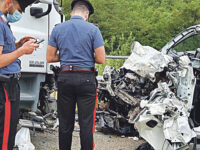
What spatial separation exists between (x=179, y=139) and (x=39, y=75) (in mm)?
1972

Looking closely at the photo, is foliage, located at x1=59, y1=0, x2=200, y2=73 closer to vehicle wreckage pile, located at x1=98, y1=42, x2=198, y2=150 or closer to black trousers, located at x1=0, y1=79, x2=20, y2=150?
vehicle wreckage pile, located at x1=98, y1=42, x2=198, y2=150

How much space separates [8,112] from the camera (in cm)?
262

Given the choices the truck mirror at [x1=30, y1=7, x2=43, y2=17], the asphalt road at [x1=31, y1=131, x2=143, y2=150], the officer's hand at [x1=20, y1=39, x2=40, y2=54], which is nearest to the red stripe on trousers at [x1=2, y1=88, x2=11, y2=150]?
the officer's hand at [x1=20, y1=39, x2=40, y2=54]

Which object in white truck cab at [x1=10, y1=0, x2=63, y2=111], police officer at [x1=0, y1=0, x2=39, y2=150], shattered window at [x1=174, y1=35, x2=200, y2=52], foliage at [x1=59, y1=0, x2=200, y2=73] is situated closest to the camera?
police officer at [x1=0, y1=0, x2=39, y2=150]

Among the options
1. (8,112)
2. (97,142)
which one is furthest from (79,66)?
(97,142)

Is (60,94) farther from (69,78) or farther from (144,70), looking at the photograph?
(144,70)

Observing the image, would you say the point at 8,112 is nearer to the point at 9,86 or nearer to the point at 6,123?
the point at 6,123

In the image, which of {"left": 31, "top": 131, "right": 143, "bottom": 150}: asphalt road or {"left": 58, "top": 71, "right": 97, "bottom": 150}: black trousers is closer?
{"left": 58, "top": 71, "right": 97, "bottom": 150}: black trousers

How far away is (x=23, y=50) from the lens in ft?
8.52

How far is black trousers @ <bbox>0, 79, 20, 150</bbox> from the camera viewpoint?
8.52 feet

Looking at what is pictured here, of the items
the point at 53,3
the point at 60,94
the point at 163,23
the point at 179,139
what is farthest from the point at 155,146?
the point at 163,23

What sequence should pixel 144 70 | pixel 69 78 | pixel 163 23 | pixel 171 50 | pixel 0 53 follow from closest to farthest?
pixel 0 53
pixel 69 78
pixel 144 70
pixel 171 50
pixel 163 23

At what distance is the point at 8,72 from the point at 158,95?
261 centimetres

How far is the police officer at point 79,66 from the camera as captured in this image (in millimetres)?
3506
